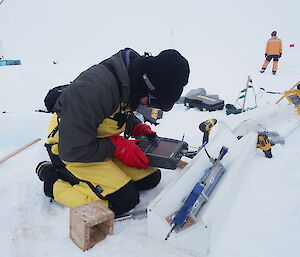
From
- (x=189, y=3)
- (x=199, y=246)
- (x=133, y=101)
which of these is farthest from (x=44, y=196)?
(x=189, y=3)

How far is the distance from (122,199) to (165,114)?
273 cm

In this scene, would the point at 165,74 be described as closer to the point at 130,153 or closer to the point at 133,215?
the point at 130,153

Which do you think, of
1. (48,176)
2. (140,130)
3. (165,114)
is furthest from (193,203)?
(165,114)

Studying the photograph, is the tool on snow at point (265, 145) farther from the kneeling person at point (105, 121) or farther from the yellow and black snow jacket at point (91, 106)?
the yellow and black snow jacket at point (91, 106)

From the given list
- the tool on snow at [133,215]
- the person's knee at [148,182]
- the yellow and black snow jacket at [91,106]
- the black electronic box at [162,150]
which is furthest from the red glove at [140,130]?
the tool on snow at [133,215]

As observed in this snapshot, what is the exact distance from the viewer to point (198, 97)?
4562mm

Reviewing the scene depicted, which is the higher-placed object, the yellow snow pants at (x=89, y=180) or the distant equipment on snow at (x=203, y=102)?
the yellow snow pants at (x=89, y=180)

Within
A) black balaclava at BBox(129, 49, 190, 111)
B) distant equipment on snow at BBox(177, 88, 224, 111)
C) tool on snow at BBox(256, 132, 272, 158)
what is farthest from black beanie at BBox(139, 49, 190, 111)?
distant equipment on snow at BBox(177, 88, 224, 111)

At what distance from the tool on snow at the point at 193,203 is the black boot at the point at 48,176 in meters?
0.90

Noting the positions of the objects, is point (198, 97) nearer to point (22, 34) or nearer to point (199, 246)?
point (199, 246)

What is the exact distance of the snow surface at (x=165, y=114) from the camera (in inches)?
59.1

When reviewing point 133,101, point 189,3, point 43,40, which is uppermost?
point 189,3

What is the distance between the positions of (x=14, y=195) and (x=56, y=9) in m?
18.7

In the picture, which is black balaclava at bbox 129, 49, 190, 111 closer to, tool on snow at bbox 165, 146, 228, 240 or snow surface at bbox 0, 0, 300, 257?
tool on snow at bbox 165, 146, 228, 240
